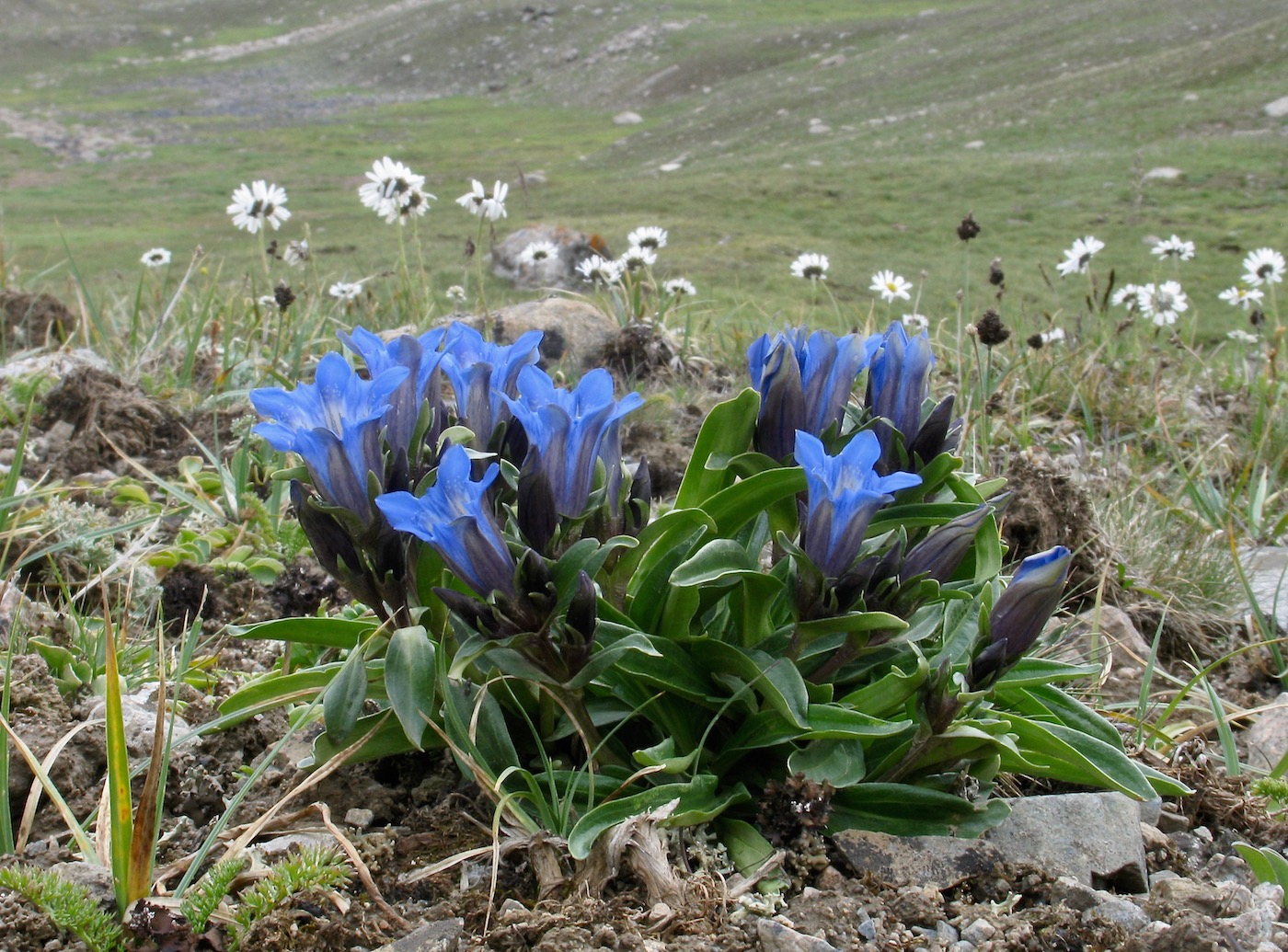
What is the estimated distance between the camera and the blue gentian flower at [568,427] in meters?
1.73

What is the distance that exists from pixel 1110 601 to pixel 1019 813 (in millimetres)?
1794

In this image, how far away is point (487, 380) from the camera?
6.49 feet

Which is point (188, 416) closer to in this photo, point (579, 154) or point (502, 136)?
point (579, 154)

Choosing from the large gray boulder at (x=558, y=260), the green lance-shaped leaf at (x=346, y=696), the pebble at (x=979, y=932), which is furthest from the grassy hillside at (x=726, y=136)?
the pebble at (x=979, y=932)

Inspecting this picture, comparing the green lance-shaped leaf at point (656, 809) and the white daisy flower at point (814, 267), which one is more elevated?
the white daisy flower at point (814, 267)

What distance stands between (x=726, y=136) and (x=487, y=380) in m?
33.7

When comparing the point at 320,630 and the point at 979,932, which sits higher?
the point at 320,630

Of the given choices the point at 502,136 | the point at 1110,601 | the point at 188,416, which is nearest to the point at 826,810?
the point at 1110,601

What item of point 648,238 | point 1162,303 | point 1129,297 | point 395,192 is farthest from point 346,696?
point 1129,297

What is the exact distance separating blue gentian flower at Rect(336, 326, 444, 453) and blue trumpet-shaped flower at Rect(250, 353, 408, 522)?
4.8 inches

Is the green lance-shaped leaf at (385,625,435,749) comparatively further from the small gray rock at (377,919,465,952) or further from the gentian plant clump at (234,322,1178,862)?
the small gray rock at (377,919,465,952)

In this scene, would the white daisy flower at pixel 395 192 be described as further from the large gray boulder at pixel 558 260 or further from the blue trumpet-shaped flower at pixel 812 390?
the large gray boulder at pixel 558 260

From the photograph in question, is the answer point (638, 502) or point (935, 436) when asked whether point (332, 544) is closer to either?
point (638, 502)

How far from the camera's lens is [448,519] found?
5.31 ft
